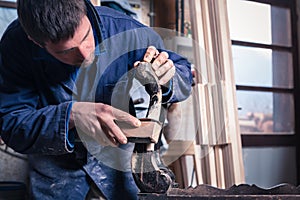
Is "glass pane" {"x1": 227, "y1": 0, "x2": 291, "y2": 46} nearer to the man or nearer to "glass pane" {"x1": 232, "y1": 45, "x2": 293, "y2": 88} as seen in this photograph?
"glass pane" {"x1": 232, "y1": 45, "x2": 293, "y2": 88}

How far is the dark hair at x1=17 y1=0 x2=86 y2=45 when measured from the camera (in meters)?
0.95

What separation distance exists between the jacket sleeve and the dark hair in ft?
0.49

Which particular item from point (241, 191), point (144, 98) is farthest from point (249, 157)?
point (241, 191)

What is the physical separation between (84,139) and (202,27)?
3.45ft

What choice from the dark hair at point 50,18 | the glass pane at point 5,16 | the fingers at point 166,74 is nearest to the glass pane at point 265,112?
the glass pane at point 5,16

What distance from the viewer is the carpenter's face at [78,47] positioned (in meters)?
1.00

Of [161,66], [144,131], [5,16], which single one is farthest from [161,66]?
[5,16]

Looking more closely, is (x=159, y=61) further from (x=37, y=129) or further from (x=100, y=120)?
(x=37, y=129)

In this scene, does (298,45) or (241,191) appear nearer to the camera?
(241,191)

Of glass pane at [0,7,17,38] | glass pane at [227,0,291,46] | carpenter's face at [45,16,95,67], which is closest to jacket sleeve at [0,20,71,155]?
carpenter's face at [45,16,95,67]

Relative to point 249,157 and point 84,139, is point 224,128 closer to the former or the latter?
point 249,157

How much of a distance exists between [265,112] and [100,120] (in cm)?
194

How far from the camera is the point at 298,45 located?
2789 millimetres

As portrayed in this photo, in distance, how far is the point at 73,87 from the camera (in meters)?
1.17
